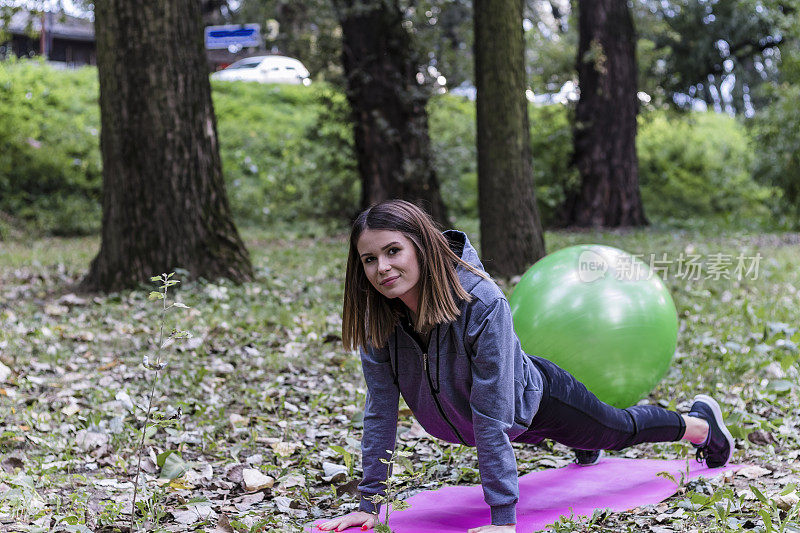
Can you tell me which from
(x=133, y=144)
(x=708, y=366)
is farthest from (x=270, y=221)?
(x=708, y=366)

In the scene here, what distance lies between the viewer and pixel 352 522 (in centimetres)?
316

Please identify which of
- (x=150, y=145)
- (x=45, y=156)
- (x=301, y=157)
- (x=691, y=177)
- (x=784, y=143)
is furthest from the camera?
(x=691, y=177)

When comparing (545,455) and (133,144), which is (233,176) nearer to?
(133,144)

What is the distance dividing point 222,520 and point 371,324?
3.01ft

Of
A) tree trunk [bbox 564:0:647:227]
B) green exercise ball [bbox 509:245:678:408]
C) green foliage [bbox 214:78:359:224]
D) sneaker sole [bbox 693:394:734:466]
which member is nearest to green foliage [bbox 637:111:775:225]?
tree trunk [bbox 564:0:647:227]

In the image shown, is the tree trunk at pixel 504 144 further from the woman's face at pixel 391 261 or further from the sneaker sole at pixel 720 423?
the woman's face at pixel 391 261

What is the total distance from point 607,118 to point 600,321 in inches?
441

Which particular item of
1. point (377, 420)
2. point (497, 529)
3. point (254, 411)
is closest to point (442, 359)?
point (377, 420)

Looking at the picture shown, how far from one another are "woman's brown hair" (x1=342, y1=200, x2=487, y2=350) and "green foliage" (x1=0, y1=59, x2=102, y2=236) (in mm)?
11730

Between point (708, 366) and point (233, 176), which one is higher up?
point (233, 176)

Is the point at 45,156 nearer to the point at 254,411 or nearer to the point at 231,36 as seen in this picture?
the point at 231,36

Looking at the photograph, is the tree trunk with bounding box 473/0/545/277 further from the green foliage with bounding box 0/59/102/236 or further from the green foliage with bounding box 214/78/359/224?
the green foliage with bounding box 0/59/102/236

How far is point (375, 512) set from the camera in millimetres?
3232

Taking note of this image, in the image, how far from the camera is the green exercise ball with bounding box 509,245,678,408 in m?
4.04
